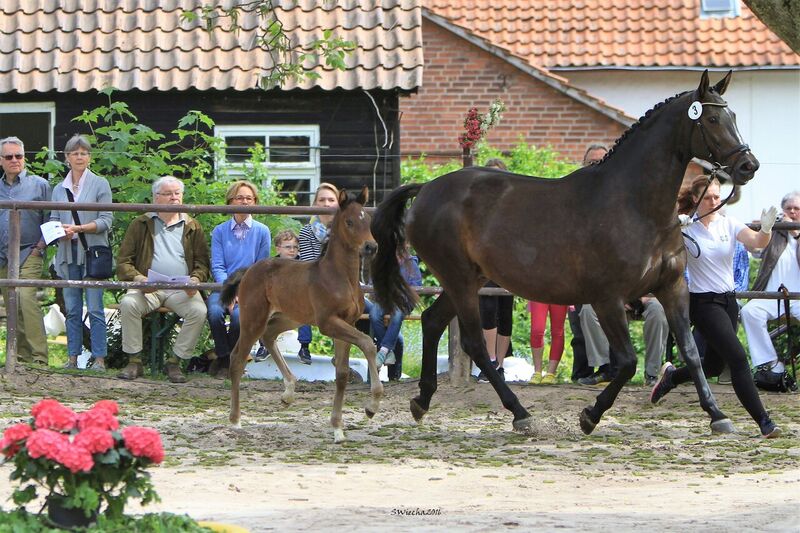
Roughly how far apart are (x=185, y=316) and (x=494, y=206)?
3.30 meters

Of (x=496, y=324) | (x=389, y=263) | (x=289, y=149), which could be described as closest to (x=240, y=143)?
(x=289, y=149)

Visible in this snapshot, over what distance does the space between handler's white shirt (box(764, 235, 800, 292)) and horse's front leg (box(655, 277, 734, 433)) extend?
7.00ft

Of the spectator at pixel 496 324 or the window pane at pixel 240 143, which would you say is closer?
the spectator at pixel 496 324

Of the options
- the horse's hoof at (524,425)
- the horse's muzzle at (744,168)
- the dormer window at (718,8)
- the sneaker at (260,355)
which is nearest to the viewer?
the horse's muzzle at (744,168)

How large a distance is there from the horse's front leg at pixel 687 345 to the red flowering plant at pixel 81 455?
176 inches

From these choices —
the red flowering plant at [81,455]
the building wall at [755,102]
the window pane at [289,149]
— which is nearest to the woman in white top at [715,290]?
the red flowering plant at [81,455]

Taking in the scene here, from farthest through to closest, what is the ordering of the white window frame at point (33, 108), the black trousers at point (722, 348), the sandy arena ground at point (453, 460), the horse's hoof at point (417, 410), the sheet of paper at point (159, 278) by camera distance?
the white window frame at point (33, 108) < the sheet of paper at point (159, 278) < the horse's hoof at point (417, 410) < the black trousers at point (722, 348) < the sandy arena ground at point (453, 460)

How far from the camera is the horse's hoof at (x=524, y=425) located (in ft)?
27.7

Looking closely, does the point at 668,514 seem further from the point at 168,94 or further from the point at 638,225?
the point at 168,94

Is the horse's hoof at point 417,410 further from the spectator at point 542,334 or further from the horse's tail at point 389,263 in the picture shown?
the spectator at point 542,334

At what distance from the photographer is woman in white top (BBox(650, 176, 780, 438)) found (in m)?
8.33

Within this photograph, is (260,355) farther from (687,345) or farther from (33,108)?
(33,108)

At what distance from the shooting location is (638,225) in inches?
321

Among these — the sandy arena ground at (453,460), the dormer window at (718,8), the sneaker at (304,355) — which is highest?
the dormer window at (718,8)
